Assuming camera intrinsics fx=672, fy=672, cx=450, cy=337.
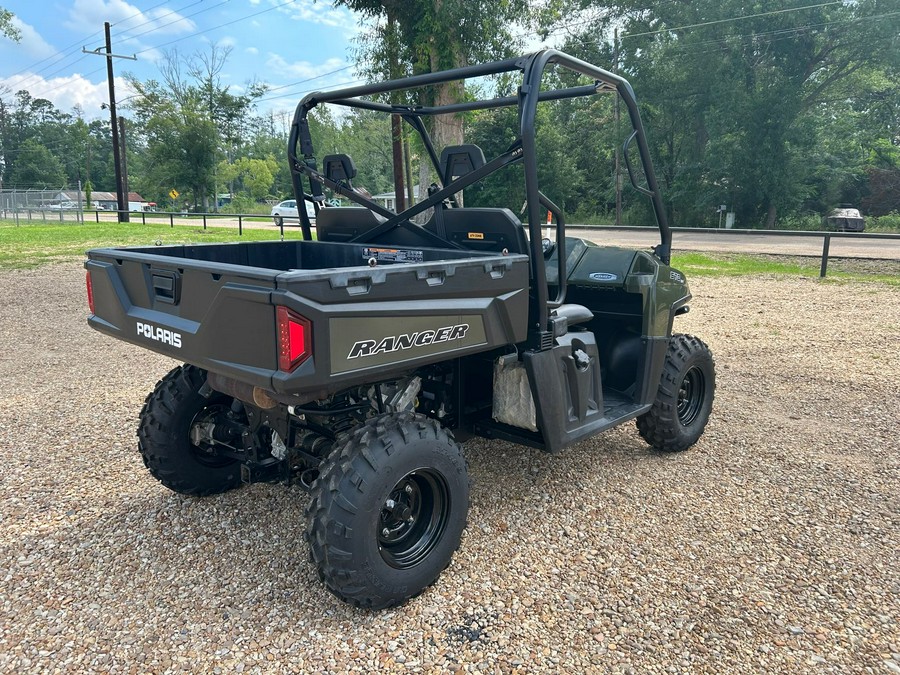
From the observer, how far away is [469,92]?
10.7 metres

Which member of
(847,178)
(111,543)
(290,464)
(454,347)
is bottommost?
(111,543)

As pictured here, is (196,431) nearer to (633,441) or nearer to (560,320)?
(560,320)

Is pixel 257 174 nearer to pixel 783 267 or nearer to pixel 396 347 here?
pixel 783 267

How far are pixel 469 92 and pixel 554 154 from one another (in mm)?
22269

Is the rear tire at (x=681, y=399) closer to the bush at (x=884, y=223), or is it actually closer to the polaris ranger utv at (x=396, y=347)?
the polaris ranger utv at (x=396, y=347)

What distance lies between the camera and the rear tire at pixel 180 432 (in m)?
3.17

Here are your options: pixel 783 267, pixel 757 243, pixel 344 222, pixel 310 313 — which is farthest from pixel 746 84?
pixel 310 313

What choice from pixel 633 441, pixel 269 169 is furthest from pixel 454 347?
pixel 269 169

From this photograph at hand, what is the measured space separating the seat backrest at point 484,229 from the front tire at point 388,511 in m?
0.94

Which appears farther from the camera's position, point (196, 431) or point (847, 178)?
point (847, 178)

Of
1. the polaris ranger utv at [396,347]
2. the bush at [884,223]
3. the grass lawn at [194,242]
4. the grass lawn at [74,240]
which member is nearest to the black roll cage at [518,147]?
the polaris ranger utv at [396,347]

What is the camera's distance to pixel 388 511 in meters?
2.60

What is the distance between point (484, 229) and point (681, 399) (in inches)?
72.7

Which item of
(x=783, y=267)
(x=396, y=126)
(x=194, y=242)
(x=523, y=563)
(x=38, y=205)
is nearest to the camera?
(x=523, y=563)
